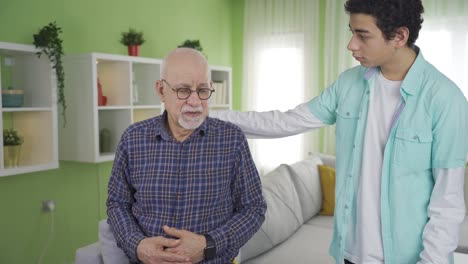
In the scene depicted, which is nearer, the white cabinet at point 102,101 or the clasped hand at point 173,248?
the clasped hand at point 173,248

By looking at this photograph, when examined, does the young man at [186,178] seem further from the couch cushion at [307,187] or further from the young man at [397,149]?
the couch cushion at [307,187]

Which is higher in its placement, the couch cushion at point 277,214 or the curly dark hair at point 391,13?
the curly dark hair at point 391,13

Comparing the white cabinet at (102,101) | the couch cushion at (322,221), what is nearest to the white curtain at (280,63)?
the couch cushion at (322,221)

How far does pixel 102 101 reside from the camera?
3.38 m

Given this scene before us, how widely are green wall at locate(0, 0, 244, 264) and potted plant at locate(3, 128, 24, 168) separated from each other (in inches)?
12.1

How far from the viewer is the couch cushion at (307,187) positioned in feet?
12.0

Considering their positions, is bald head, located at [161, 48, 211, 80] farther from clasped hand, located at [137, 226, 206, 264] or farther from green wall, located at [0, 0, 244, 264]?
green wall, located at [0, 0, 244, 264]

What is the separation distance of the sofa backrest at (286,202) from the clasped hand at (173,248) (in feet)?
3.92

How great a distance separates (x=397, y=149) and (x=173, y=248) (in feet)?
A: 2.51

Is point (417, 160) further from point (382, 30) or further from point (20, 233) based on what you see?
point (20, 233)

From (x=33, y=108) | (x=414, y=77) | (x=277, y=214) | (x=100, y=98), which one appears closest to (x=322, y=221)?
(x=277, y=214)

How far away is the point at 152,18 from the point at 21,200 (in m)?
2.01

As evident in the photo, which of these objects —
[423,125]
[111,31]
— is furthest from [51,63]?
[423,125]

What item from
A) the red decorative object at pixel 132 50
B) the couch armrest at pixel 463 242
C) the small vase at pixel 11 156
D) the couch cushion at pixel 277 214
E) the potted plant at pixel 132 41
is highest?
the potted plant at pixel 132 41
